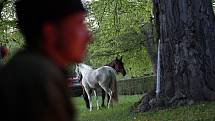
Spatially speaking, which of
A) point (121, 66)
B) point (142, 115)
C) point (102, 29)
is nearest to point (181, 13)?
point (142, 115)

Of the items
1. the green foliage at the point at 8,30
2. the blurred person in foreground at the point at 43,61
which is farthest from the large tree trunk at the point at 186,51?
the blurred person in foreground at the point at 43,61

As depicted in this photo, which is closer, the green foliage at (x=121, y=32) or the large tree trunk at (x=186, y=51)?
the large tree trunk at (x=186, y=51)

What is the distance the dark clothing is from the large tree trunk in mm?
11668

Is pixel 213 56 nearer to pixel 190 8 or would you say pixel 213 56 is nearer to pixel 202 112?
pixel 190 8

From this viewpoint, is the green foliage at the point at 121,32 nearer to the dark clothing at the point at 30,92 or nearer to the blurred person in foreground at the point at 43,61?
the blurred person in foreground at the point at 43,61

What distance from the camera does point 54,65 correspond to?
227 cm

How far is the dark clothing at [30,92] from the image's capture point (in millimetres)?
2096

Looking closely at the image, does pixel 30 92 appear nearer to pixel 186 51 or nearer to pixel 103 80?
pixel 186 51

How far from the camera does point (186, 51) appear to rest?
14070mm

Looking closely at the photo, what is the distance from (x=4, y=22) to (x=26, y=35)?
17.9 m

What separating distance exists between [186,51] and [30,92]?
479 inches

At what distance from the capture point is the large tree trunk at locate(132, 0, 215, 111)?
13844 mm

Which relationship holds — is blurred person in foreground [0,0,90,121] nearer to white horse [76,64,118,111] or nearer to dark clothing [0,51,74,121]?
dark clothing [0,51,74,121]

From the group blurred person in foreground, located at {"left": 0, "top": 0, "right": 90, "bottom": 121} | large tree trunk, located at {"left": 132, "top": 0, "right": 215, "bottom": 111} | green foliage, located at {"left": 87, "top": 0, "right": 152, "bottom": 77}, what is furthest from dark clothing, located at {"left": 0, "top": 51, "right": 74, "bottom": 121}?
green foliage, located at {"left": 87, "top": 0, "right": 152, "bottom": 77}
